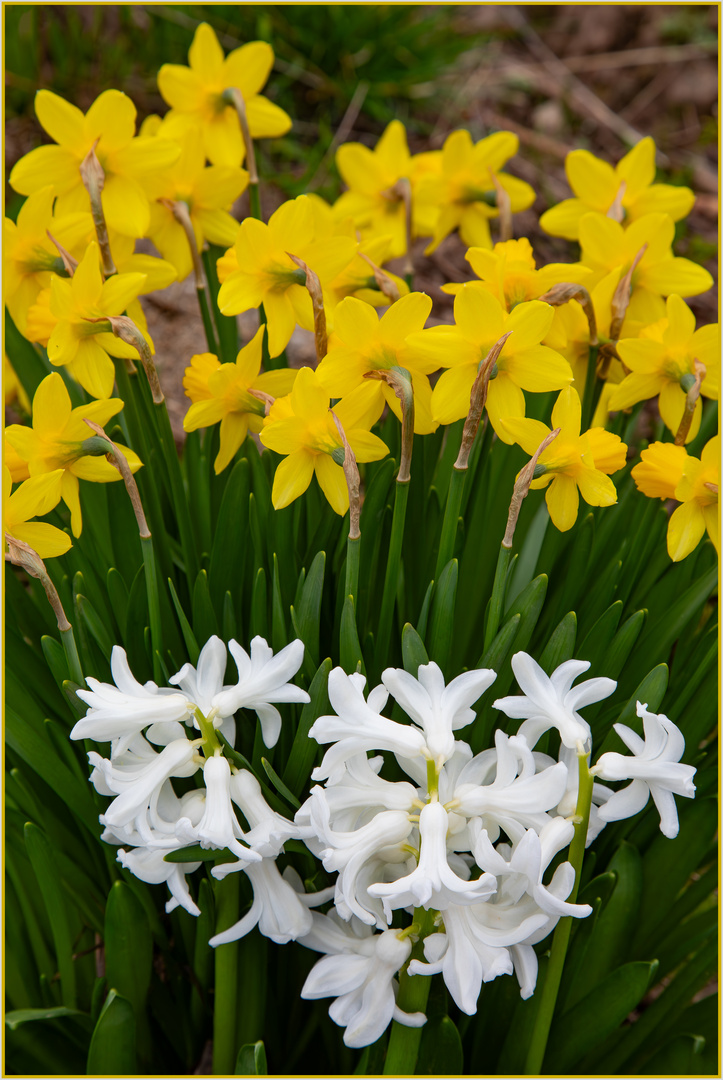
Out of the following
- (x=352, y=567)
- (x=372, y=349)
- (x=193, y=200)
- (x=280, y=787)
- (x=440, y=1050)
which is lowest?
(x=440, y=1050)

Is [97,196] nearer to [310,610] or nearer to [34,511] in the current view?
[34,511]

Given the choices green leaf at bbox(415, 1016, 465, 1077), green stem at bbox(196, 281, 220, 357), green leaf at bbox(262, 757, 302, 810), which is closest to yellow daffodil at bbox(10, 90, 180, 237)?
green stem at bbox(196, 281, 220, 357)

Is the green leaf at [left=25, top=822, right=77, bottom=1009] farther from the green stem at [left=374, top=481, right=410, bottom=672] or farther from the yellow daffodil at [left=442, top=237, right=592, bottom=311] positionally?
the yellow daffodil at [left=442, top=237, right=592, bottom=311]

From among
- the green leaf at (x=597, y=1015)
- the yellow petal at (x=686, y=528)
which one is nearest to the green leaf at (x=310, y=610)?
the yellow petal at (x=686, y=528)

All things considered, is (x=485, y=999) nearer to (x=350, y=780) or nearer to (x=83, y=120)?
(x=350, y=780)

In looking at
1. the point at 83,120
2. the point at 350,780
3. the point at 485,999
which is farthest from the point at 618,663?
the point at 83,120

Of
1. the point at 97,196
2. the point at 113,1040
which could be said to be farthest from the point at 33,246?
the point at 113,1040
